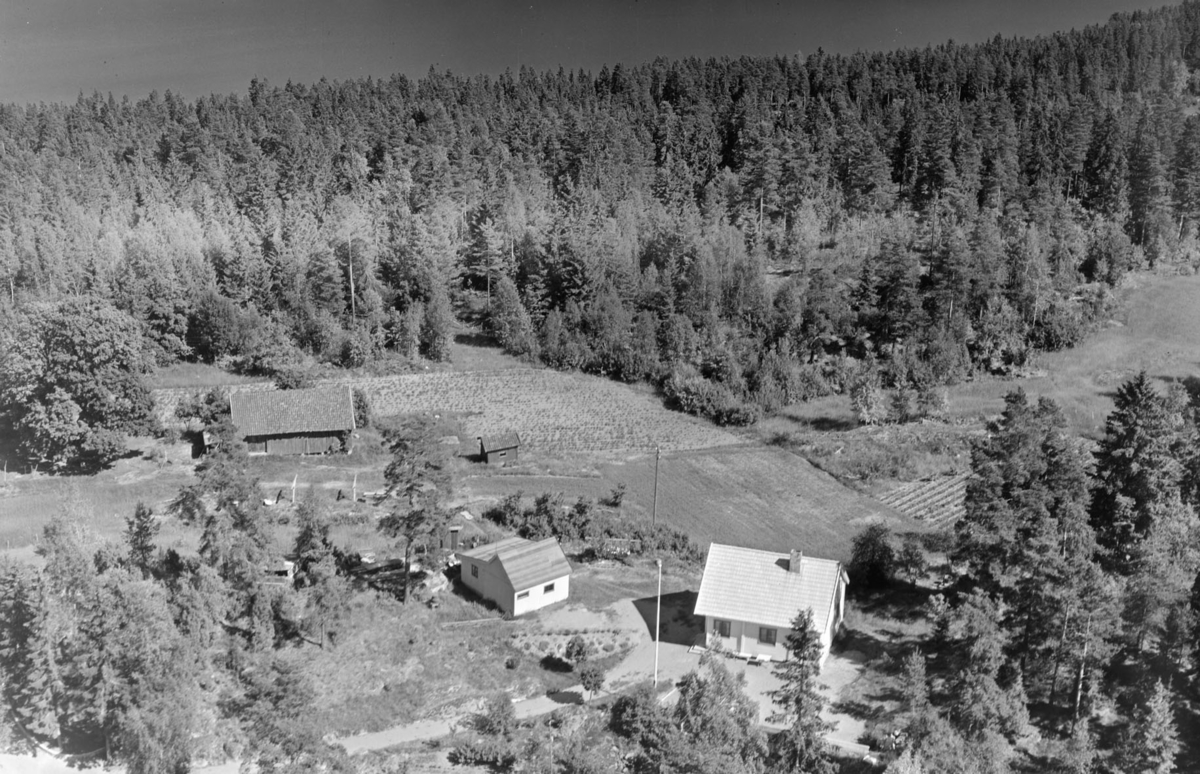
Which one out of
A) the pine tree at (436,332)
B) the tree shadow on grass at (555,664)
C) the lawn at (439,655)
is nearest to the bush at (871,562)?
the lawn at (439,655)

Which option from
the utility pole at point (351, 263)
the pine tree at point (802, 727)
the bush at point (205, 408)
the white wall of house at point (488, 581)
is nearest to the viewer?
the pine tree at point (802, 727)

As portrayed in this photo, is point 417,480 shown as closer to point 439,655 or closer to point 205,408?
point 439,655

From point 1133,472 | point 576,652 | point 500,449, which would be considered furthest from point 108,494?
point 1133,472

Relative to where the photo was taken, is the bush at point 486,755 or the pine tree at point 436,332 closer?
the bush at point 486,755

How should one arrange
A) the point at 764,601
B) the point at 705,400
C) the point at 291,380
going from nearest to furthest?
the point at 764,601
the point at 291,380
the point at 705,400

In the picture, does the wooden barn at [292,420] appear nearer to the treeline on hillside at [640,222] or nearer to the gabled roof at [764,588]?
the treeline on hillside at [640,222]

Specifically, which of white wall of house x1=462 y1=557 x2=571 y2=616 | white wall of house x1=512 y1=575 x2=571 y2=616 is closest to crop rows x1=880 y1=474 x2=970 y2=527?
white wall of house x1=462 y1=557 x2=571 y2=616

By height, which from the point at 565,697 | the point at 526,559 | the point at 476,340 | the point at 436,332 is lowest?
the point at 565,697
